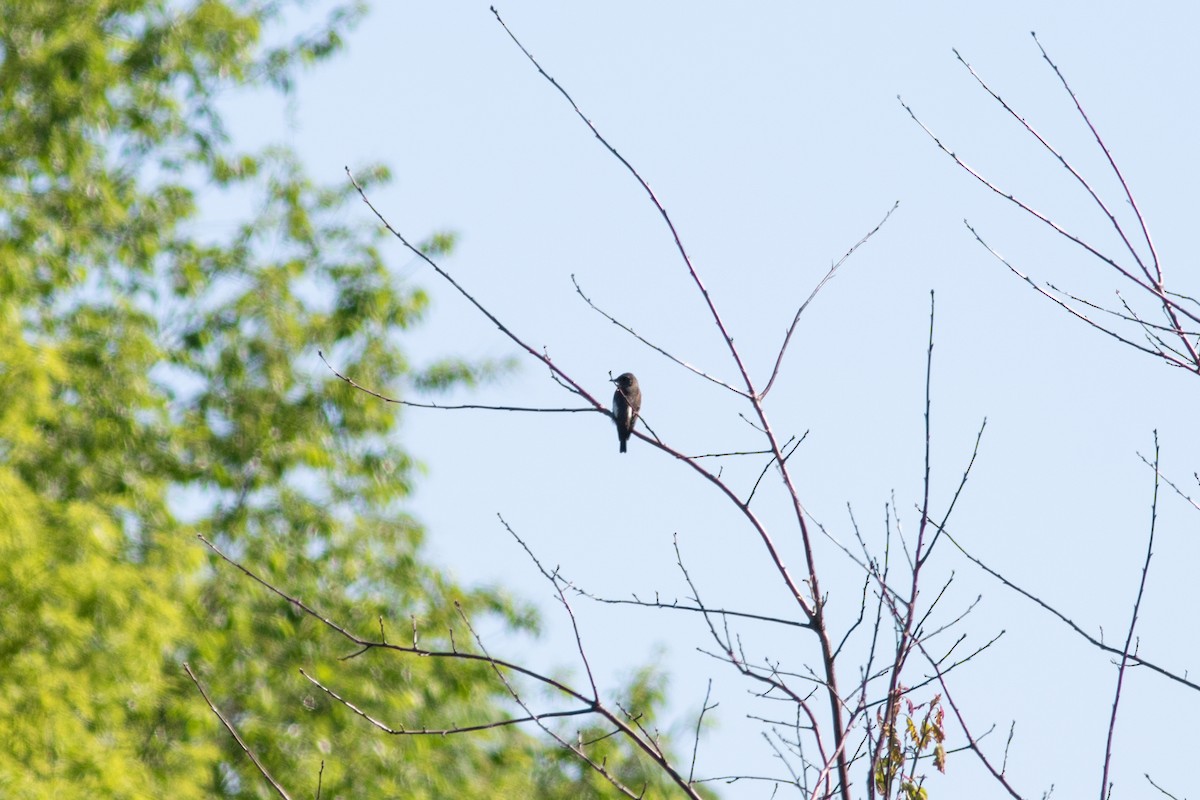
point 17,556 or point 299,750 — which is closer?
point 17,556

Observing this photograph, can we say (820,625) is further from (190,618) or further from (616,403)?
(190,618)

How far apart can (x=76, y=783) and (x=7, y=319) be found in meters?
3.78

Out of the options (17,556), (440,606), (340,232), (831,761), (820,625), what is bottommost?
(831,761)

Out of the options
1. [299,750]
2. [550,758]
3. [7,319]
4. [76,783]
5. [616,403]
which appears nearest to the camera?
[76,783]

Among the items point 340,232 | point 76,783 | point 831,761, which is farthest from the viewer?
point 340,232

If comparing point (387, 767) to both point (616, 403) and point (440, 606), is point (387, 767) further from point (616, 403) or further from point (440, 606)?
point (616, 403)

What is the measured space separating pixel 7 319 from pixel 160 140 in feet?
12.9

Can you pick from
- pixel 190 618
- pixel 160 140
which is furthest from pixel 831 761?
pixel 160 140

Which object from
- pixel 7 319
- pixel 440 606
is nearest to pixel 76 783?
pixel 7 319

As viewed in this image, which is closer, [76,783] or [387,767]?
[76,783]

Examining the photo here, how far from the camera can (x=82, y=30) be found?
43.9ft

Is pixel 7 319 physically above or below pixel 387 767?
above

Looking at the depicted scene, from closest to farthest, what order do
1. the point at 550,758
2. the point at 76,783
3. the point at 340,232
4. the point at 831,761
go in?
the point at 831,761 < the point at 76,783 < the point at 550,758 < the point at 340,232

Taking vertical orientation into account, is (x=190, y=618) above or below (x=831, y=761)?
above
